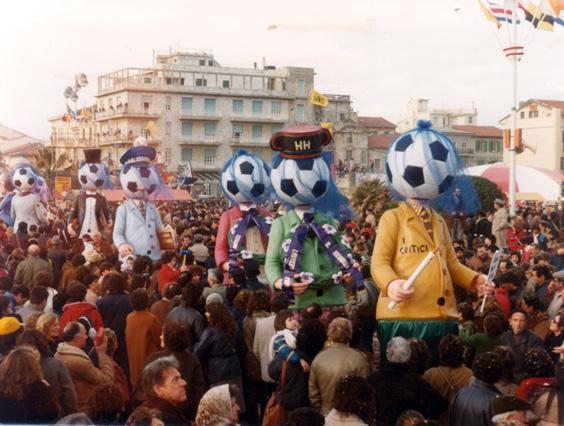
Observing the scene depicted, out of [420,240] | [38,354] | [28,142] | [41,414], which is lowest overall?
[41,414]

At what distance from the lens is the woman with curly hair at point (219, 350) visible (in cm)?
562

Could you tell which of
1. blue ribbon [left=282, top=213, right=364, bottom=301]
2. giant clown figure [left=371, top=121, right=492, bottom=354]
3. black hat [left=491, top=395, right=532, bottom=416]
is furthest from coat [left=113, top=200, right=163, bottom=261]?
black hat [left=491, top=395, right=532, bottom=416]

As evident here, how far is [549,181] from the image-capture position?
9484 mm

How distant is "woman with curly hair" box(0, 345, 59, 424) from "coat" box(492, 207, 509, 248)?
7.60m

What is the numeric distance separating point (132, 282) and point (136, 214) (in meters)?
2.09

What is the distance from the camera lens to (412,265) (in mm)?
5672

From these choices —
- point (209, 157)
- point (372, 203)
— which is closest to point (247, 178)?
point (209, 157)

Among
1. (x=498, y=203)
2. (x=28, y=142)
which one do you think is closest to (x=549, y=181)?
(x=498, y=203)

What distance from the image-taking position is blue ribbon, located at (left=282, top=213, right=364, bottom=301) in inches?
254

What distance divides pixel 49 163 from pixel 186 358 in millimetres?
5064

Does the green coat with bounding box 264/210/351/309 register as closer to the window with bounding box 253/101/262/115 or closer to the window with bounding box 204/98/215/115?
the window with bounding box 253/101/262/115

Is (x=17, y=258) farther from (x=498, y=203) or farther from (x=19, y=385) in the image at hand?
(x=498, y=203)

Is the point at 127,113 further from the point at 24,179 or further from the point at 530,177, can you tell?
the point at 530,177

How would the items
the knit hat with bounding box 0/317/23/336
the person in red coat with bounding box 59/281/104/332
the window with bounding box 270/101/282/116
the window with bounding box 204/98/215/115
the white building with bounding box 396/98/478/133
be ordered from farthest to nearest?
the window with bounding box 204/98/215/115
the window with bounding box 270/101/282/116
the white building with bounding box 396/98/478/133
the person in red coat with bounding box 59/281/104/332
the knit hat with bounding box 0/317/23/336
